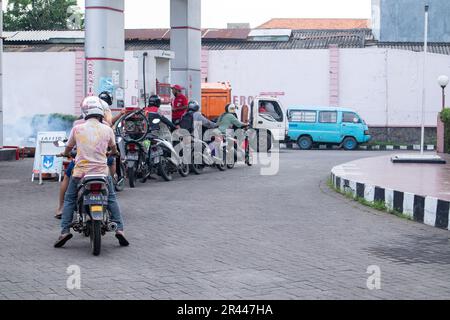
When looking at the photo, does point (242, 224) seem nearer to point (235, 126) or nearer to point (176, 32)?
point (235, 126)

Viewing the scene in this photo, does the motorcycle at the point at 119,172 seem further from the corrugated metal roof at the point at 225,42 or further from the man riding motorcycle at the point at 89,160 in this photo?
the corrugated metal roof at the point at 225,42

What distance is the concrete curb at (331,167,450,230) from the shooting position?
1074 cm

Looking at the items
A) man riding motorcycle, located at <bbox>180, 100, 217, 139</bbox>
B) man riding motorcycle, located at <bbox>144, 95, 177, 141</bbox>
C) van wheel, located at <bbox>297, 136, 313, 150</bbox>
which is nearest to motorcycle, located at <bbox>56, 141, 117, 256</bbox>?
man riding motorcycle, located at <bbox>144, 95, 177, 141</bbox>

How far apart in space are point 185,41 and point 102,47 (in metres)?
5.14

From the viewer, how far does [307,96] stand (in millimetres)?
37094

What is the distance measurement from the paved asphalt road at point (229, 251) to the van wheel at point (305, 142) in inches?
781

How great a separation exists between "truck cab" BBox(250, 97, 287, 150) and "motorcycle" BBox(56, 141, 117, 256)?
928 inches

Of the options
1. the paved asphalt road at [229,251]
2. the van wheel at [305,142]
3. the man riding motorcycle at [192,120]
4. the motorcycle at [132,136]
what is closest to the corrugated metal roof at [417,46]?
the van wheel at [305,142]

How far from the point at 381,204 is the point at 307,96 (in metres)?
24.8

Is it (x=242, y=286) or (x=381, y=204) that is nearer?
(x=242, y=286)

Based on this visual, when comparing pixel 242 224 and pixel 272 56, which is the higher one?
pixel 272 56

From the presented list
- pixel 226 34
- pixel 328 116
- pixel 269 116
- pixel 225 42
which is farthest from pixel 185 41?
pixel 226 34

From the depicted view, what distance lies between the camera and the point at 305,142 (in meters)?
34.3
